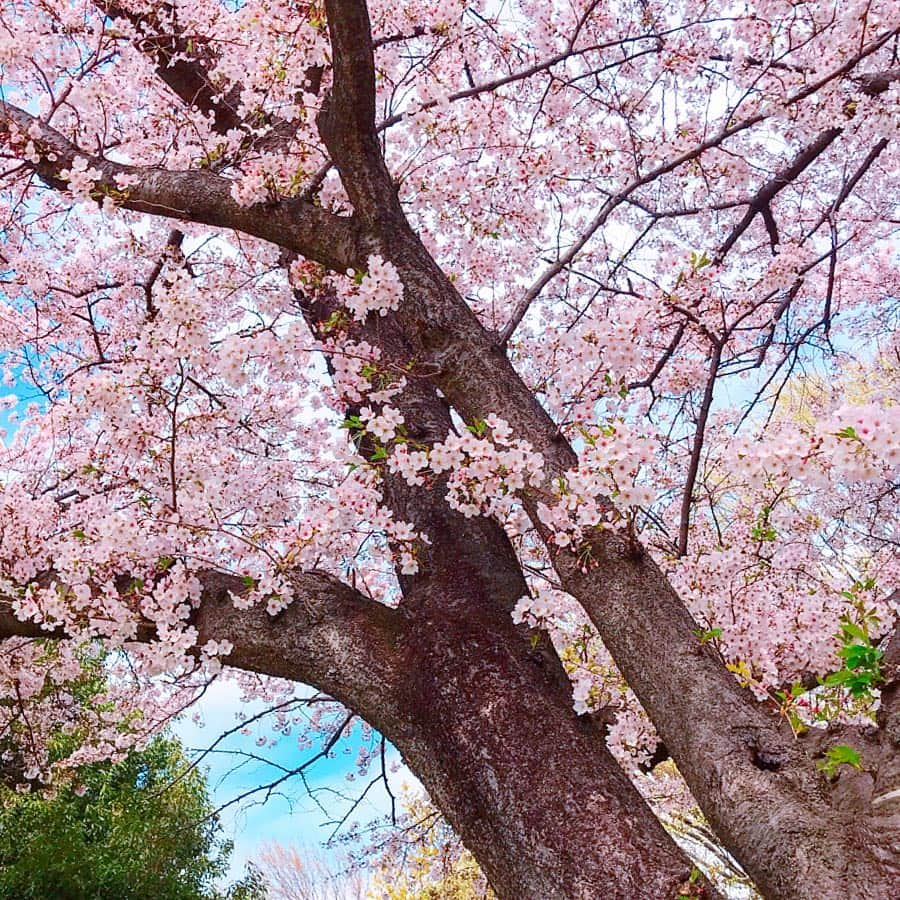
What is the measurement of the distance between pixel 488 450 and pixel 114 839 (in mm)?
8874

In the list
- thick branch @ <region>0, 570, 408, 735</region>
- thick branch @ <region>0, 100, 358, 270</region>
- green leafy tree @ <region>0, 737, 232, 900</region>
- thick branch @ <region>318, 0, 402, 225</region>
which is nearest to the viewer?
thick branch @ <region>0, 570, 408, 735</region>

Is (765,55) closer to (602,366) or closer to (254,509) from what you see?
(602,366)

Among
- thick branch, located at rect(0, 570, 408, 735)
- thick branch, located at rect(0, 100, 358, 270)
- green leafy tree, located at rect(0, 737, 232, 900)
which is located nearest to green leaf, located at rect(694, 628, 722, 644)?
thick branch, located at rect(0, 570, 408, 735)

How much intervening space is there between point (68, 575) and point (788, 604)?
332 centimetres

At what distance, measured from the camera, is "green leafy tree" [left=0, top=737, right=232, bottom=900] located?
8.70 metres

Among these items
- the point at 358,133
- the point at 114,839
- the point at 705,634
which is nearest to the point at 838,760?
the point at 705,634

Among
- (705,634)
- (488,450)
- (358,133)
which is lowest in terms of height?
(705,634)

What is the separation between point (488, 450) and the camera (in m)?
2.50

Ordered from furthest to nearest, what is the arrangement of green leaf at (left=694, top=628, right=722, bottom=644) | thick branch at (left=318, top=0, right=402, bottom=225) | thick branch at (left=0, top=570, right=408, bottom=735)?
1. thick branch at (left=318, top=0, right=402, bottom=225)
2. thick branch at (left=0, top=570, right=408, bottom=735)
3. green leaf at (left=694, top=628, right=722, bottom=644)

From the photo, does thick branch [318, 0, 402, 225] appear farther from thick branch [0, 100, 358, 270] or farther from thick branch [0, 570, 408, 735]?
thick branch [0, 570, 408, 735]

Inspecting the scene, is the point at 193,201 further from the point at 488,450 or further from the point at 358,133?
the point at 488,450

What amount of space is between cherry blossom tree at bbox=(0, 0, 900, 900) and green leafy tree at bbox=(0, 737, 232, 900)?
3.69 metres

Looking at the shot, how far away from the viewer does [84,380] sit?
313 cm

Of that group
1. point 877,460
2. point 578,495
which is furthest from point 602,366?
point 877,460
